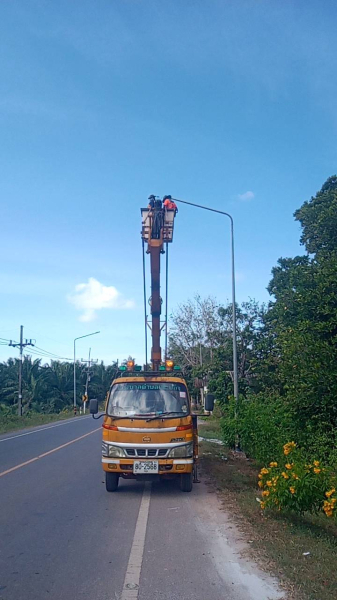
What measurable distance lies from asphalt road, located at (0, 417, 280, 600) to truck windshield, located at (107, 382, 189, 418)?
1549 mm

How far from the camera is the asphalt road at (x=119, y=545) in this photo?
5.07 meters

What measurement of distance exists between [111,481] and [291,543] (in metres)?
4.63

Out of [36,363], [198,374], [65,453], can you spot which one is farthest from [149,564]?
[36,363]

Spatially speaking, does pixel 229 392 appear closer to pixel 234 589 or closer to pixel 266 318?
pixel 266 318

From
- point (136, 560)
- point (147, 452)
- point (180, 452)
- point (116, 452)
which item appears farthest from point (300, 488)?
point (116, 452)

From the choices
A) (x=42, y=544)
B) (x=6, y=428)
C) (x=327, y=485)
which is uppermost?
(x=327, y=485)

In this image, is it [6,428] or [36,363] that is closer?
[6,428]

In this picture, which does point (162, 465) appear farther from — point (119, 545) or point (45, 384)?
point (45, 384)

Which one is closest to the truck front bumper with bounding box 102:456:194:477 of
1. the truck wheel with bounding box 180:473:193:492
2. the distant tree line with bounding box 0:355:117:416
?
the truck wheel with bounding box 180:473:193:492

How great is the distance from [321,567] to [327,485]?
1.43 m

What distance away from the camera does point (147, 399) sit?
1010 cm

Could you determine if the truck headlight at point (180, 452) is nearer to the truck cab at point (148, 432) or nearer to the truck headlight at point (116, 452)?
the truck cab at point (148, 432)

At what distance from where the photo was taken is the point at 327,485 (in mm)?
6719

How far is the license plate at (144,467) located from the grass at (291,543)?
1372mm
